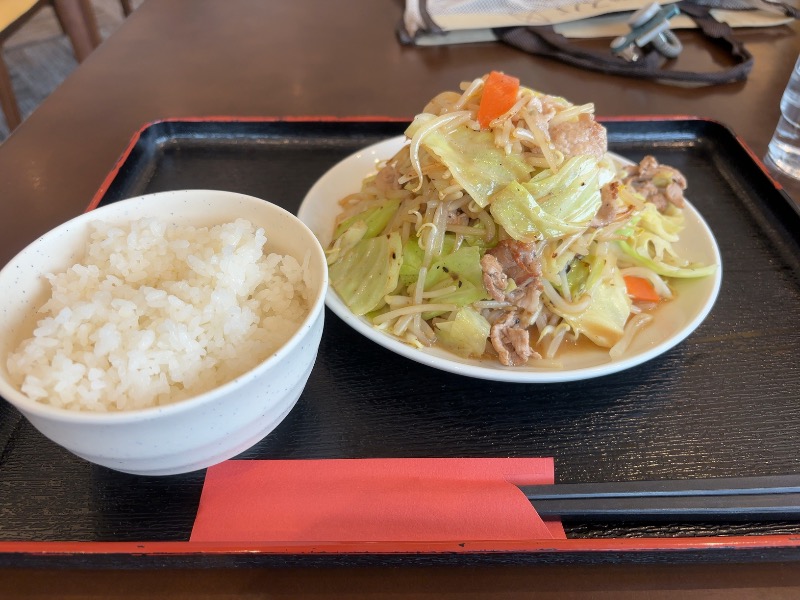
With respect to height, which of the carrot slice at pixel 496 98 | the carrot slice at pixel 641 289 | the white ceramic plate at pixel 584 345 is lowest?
the carrot slice at pixel 641 289

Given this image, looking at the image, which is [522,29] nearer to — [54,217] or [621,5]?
[621,5]

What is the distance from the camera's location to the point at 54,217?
194 cm

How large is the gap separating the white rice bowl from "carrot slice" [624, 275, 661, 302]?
3.27 ft

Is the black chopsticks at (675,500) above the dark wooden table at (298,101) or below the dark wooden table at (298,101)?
below

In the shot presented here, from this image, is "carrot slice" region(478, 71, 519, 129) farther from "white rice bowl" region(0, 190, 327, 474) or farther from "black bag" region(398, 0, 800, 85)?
"black bag" region(398, 0, 800, 85)

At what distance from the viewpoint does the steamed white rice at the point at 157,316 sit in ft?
3.39

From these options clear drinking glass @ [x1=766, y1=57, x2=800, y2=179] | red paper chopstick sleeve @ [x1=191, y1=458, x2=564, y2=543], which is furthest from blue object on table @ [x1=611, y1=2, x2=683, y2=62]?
red paper chopstick sleeve @ [x1=191, y1=458, x2=564, y2=543]

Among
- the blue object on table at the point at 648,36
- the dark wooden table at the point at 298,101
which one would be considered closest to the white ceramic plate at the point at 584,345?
the dark wooden table at the point at 298,101

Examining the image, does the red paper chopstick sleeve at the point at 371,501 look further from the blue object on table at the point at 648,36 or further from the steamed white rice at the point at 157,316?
the blue object on table at the point at 648,36

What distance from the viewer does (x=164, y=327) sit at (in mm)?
1091

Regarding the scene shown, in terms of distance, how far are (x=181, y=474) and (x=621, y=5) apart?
3.41 m

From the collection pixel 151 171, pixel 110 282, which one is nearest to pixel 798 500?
pixel 110 282

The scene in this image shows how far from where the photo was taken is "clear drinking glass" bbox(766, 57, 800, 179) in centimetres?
228

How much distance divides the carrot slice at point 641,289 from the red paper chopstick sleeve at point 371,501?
70 centimetres
